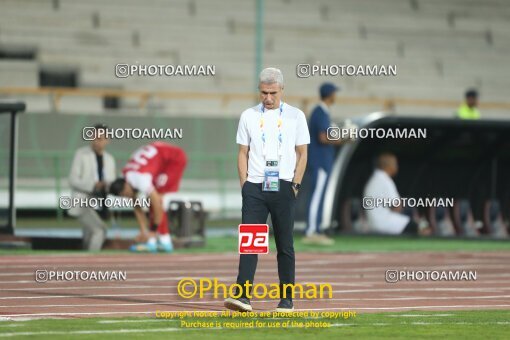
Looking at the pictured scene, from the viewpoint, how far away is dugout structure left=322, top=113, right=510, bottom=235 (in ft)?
71.0

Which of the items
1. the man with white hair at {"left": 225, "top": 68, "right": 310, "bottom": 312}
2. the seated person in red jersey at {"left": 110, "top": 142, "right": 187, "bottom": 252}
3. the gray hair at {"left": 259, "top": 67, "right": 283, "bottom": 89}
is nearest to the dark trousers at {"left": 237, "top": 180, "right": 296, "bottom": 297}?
the man with white hair at {"left": 225, "top": 68, "right": 310, "bottom": 312}

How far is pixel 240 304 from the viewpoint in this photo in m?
10.4

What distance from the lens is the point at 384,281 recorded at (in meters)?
14.3

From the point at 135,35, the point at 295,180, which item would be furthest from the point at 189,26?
the point at 295,180

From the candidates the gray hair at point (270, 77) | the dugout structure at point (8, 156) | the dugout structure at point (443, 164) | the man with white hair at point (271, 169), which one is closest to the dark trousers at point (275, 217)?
the man with white hair at point (271, 169)

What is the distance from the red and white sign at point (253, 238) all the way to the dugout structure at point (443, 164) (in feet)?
35.9

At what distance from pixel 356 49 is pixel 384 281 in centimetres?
2296

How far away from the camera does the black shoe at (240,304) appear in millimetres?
10359

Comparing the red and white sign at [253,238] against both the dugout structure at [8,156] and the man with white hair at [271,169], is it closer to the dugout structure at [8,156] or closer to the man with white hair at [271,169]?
the man with white hair at [271,169]

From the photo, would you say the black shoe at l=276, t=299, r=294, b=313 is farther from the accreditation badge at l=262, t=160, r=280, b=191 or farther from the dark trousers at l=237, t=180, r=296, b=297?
the accreditation badge at l=262, t=160, r=280, b=191

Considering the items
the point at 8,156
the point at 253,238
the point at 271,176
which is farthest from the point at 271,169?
the point at 8,156

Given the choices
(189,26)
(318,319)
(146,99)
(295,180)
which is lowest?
(318,319)

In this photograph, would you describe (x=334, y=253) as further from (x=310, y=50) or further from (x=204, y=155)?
(x=310, y=50)

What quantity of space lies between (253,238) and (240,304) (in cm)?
51
